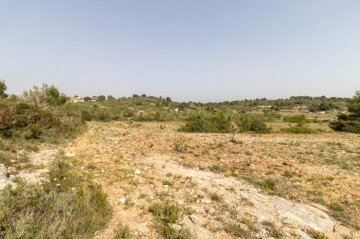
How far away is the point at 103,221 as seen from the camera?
361 cm

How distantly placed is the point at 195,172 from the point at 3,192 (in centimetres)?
475

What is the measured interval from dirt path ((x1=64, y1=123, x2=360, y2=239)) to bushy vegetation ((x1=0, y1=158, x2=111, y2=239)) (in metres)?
0.33

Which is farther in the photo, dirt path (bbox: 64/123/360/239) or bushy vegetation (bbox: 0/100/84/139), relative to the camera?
bushy vegetation (bbox: 0/100/84/139)

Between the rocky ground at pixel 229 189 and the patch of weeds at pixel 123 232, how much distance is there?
4.5 inches

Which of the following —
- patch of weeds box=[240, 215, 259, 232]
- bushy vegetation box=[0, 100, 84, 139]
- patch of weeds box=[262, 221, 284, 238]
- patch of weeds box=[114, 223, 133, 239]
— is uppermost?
bushy vegetation box=[0, 100, 84, 139]

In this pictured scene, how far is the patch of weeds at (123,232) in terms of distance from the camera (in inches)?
131

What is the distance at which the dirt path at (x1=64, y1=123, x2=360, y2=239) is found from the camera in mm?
3687

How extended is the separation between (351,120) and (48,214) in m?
28.7

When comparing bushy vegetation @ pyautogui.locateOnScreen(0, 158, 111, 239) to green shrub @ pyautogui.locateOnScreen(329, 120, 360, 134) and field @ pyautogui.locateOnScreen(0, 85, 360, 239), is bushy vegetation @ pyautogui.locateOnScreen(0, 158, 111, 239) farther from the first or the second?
green shrub @ pyautogui.locateOnScreen(329, 120, 360, 134)

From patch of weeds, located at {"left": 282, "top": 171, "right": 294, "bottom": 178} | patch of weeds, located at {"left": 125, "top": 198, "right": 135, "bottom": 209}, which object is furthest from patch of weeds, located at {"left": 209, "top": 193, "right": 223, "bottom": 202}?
patch of weeds, located at {"left": 282, "top": 171, "right": 294, "bottom": 178}

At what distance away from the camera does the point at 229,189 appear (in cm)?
542

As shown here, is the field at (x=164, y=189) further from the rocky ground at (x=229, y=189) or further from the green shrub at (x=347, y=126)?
the green shrub at (x=347, y=126)

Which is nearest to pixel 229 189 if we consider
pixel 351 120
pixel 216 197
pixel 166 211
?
pixel 216 197

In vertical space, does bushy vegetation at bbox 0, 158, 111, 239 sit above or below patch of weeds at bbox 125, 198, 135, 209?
above
